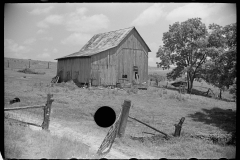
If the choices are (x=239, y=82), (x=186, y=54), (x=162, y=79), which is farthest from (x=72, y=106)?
(x=162, y=79)

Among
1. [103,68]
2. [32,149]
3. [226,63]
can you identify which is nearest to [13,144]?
[32,149]

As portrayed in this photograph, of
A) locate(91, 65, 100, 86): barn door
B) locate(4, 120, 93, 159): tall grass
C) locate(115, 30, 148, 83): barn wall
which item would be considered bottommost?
locate(4, 120, 93, 159): tall grass

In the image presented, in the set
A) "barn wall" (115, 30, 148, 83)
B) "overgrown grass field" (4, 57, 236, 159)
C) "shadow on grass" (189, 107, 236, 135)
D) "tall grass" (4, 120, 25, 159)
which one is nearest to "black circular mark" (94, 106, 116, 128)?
"overgrown grass field" (4, 57, 236, 159)

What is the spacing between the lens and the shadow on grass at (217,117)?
9827 mm

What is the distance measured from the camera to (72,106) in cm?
1109

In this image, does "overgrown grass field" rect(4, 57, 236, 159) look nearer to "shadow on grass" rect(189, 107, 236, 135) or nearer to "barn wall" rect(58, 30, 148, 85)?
"shadow on grass" rect(189, 107, 236, 135)

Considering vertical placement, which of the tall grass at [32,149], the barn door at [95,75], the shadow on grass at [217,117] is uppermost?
the barn door at [95,75]

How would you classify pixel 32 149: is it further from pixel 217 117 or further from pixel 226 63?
pixel 217 117

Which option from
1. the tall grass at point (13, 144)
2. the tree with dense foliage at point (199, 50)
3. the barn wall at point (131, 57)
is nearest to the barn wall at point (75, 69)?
the barn wall at point (131, 57)

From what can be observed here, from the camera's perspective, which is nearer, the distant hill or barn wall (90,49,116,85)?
the distant hill

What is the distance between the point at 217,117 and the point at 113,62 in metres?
11.8

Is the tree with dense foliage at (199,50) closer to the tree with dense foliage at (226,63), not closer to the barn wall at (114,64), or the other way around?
the tree with dense foliage at (226,63)

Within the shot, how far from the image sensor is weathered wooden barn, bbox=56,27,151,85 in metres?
19.5
